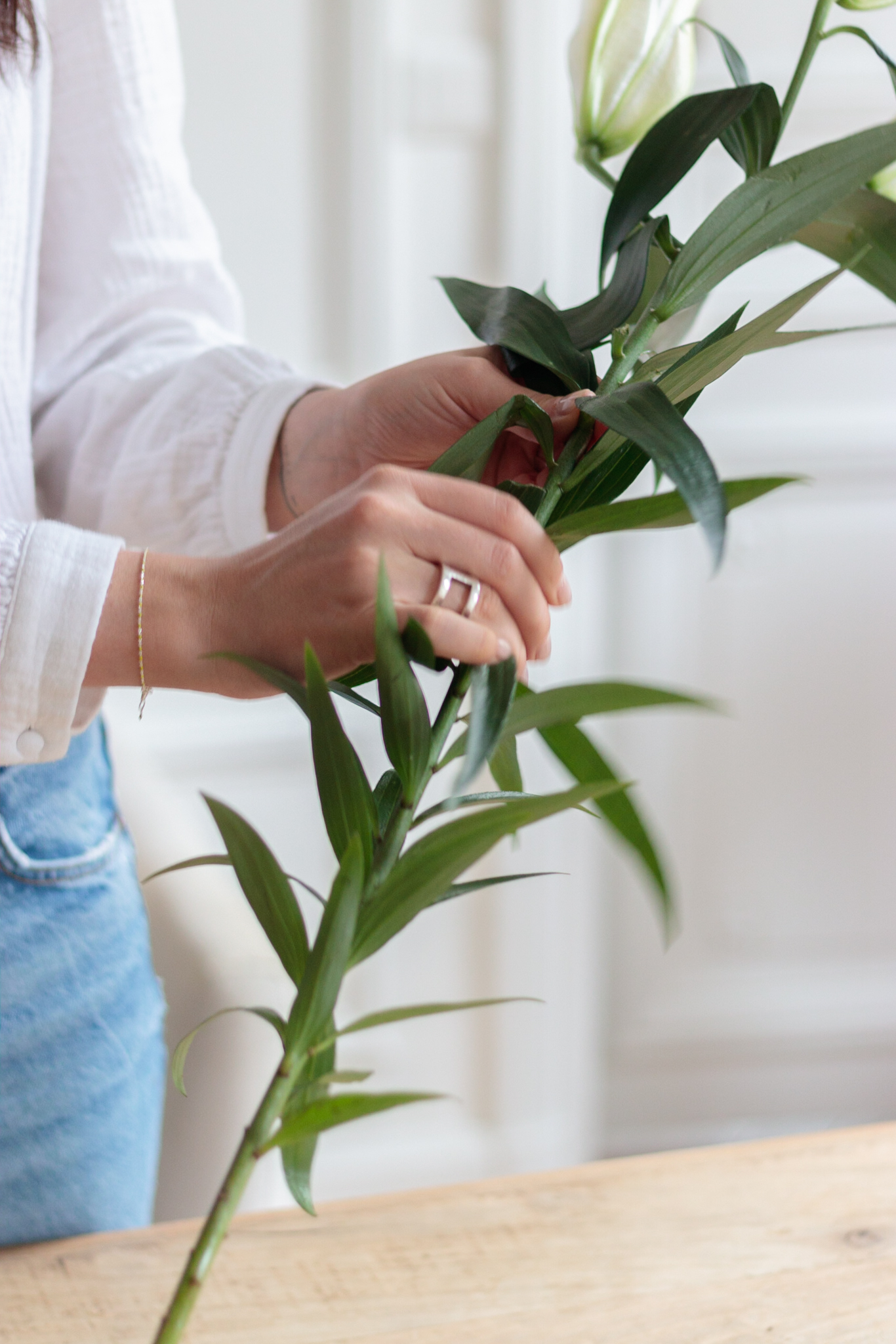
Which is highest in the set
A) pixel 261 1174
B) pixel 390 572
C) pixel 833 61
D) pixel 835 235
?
pixel 833 61

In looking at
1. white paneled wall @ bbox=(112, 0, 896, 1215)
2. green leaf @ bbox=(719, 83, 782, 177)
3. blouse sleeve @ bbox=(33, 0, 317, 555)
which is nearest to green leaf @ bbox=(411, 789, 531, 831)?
green leaf @ bbox=(719, 83, 782, 177)

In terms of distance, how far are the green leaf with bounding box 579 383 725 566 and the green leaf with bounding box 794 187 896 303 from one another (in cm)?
11

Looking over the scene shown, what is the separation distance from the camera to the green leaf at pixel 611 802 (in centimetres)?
37

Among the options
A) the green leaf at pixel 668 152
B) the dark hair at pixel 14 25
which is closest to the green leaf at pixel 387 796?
the green leaf at pixel 668 152

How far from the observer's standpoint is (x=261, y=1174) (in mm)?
772

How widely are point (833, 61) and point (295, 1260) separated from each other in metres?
1.52

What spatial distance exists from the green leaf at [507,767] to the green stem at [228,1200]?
12 cm

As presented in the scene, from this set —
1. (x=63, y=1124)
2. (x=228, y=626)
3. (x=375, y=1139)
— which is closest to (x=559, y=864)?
(x=375, y=1139)

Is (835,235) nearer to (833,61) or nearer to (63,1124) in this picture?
(63,1124)

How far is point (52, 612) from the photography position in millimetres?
446

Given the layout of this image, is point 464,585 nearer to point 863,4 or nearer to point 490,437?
point 490,437

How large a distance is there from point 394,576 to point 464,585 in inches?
0.9

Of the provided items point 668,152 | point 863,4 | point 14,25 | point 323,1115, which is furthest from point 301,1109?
point 14,25

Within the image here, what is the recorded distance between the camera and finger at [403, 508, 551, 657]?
385mm
